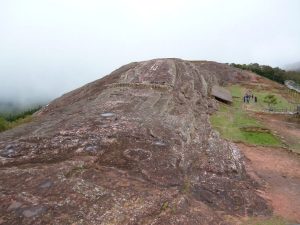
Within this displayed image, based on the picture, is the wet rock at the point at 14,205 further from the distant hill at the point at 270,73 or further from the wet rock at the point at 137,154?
the distant hill at the point at 270,73

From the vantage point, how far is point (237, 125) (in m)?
44.5

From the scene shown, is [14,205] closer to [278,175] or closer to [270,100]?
[278,175]

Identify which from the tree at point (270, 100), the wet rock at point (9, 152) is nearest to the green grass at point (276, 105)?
the tree at point (270, 100)

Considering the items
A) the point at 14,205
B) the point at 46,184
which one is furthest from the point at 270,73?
the point at 14,205

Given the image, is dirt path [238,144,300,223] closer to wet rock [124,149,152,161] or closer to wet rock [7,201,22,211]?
wet rock [124,149,152,161]

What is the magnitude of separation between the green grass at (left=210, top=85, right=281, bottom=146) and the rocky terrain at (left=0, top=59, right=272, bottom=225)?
144 inches

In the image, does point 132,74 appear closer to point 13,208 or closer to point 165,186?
point 165,186

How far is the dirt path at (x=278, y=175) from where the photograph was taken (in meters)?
25.3

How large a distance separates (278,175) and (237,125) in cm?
1384

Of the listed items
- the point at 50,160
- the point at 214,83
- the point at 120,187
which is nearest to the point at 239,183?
the point at 120,187

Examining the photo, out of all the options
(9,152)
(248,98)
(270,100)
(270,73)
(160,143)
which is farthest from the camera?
(270,73)

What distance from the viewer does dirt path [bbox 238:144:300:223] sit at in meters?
25.3

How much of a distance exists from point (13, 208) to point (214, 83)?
4946 cm

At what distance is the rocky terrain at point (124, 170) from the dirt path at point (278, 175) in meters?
1.05
